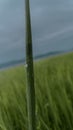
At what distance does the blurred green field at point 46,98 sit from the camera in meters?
0.38

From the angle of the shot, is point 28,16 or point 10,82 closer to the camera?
point 28,16

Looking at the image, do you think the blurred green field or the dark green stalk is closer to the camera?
the dark green stalk

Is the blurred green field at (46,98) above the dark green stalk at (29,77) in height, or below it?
below

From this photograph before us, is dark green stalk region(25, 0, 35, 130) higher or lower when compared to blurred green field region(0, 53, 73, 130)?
higher

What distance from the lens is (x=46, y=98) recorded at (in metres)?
0.40

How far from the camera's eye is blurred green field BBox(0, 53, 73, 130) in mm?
375

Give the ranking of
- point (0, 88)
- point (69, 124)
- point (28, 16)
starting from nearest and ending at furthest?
point (28, 16) → point (69, 124) → point (0, 88)

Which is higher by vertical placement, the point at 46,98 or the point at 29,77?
the point at 29,77

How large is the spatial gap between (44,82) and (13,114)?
102mm

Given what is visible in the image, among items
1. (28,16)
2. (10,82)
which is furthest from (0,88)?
(28,16)

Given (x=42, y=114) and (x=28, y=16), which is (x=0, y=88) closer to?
(x=42, y=114)

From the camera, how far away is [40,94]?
400 mm

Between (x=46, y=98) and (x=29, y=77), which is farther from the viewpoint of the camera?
(x=46, y=98)

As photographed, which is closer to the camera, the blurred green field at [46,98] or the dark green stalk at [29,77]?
the dark green stalk at [29,77]
